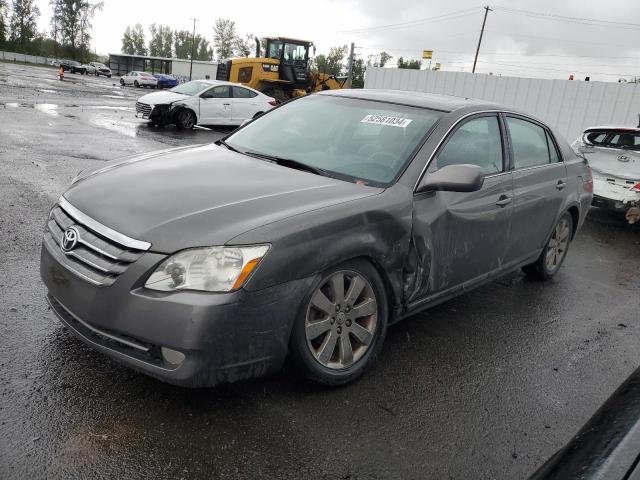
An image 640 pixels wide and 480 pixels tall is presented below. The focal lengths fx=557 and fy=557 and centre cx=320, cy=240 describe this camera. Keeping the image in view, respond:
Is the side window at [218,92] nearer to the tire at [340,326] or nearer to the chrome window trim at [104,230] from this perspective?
the chrome window trim at [104,230]

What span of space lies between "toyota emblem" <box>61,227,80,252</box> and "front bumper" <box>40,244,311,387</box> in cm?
14

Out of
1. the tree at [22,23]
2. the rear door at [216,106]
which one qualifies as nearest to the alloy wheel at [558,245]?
the rear door at [216,106]

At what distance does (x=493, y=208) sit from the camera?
4.03 metres

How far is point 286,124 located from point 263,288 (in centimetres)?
195

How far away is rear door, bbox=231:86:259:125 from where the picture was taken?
1681 centimetres

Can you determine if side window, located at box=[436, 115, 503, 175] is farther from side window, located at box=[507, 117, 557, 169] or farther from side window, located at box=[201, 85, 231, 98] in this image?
side window, located at box=[201, 85, 231, 98]

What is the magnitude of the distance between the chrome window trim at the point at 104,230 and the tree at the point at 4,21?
97687mm

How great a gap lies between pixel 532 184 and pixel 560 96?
14.1 meters

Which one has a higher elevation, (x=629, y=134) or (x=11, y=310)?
(x=629, y=134)

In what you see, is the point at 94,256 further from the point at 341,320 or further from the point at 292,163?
the point at 292,163

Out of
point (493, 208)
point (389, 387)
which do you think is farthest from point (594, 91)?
point (389, 387)

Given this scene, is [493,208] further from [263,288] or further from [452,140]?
[263,288]

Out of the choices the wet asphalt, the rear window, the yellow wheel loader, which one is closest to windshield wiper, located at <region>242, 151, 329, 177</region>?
the wet asphalt

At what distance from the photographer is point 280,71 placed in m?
22.0
